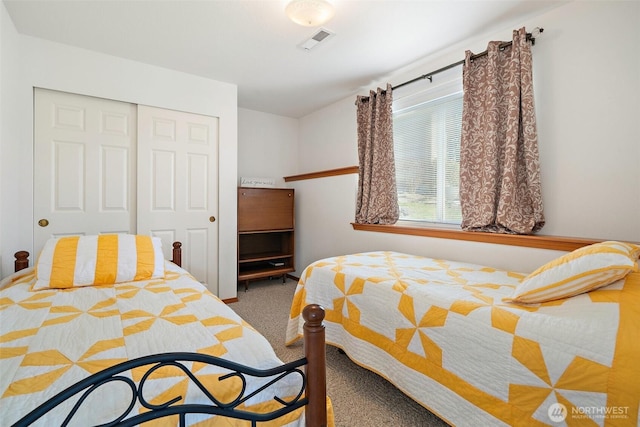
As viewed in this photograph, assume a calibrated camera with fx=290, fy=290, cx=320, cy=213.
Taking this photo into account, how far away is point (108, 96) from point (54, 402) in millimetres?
2772

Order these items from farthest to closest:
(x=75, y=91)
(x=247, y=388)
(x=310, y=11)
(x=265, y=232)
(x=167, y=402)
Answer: (x=265, y=232)
(x=75, y=91)
(x=310, y=11)
(x=247, y=388)
(x=167, y=402)

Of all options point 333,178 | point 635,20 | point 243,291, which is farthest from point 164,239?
point 635,20

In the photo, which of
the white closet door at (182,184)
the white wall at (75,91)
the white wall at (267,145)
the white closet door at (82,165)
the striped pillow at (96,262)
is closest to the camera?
the striped pillow at (96,262)

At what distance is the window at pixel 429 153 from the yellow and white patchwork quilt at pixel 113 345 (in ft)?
6.97

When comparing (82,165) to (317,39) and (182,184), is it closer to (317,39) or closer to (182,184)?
(182,184)

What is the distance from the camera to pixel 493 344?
3.68 feet

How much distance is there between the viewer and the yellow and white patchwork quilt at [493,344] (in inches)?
34.9

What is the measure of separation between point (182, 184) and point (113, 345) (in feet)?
7.30

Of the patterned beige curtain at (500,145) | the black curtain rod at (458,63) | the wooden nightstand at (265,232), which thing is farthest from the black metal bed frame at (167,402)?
the wooden nightstand at (265,232)

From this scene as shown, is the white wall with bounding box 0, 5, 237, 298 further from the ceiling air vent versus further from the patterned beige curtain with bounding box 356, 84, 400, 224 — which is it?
the patterned beige curtain with bounding box 356, 84, 400, 224

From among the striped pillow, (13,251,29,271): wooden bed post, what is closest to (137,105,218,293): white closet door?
(13,251,29,271): wooden bed post

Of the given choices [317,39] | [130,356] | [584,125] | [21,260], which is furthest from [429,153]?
[21,260]

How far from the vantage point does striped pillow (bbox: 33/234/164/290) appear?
5.30 feet

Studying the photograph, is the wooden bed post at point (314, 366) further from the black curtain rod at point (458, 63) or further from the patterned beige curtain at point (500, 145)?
the black curtain rod at point (458, 63)
